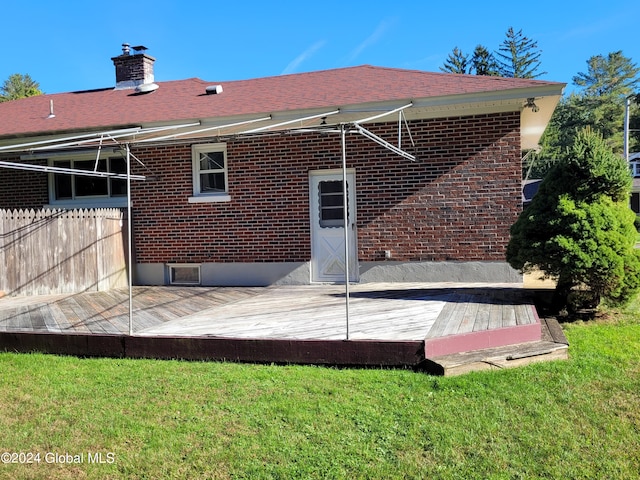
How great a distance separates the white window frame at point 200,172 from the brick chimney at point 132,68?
474 cm

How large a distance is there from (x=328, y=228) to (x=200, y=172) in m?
2.84

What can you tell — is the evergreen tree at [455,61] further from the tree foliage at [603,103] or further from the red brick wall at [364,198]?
the red brick wall at [364,198]

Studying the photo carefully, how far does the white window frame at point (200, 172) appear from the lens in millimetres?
10625

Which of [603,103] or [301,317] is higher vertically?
[603,103]

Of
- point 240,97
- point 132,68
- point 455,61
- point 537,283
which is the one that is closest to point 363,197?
point 240,97

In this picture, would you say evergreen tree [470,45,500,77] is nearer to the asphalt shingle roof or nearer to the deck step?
the asphalt shingle roof

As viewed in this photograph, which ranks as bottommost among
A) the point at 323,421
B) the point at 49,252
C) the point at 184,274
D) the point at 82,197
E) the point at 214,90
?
the point at 323,421

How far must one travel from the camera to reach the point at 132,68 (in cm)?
1438

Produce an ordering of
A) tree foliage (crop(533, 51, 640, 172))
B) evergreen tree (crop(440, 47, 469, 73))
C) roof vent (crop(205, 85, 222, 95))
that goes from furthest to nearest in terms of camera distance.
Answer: tree foliage (crop(533, 51, 640, 172)) → evergreen tree (crop(440, 47, 469, 73)) → roof vent (crop(205, 85, 222, 95))

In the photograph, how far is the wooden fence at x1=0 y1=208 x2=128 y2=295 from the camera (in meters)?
9.82

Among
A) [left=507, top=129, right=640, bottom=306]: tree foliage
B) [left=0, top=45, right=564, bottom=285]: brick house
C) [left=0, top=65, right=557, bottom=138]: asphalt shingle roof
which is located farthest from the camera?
[left=0, top=65, right=557, bottom=138]: asphalt shingle roof

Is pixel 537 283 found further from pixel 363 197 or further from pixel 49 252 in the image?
pixel 49 252

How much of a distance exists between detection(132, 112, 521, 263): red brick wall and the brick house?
2 centimetres

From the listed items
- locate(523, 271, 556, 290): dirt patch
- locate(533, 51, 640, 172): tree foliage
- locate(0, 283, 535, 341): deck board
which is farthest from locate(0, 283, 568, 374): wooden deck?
locate(533, 51, 640, 172): tree foliage
